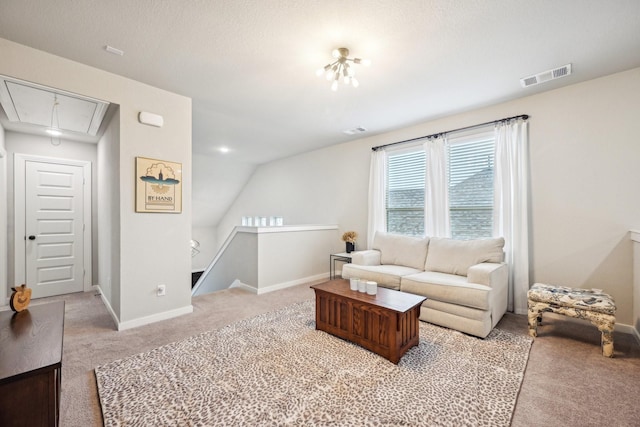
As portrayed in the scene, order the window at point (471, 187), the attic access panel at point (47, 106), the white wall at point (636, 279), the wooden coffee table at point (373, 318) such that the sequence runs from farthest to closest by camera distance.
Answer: the window at point (471, 187) → the attic access panel at point (47, 106) → the white wall at point (636, 279) → the wooden coffee table at point (373, 318)

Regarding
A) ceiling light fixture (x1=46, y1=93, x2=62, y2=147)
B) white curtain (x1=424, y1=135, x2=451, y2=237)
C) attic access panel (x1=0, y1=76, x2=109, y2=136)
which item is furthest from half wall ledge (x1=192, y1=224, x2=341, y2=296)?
ceiling light fixture (x1=46, y1=93, x2=62, y2=147)

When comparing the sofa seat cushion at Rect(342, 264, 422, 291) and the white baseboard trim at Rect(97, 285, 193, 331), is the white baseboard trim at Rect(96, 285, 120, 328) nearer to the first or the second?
the white baseboard trim at Rect(97, 285, 193, 331)

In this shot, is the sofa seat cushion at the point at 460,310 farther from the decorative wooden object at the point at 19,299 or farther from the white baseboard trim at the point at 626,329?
the decorative wooden object at the point at 19,299

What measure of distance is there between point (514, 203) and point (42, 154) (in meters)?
6.70

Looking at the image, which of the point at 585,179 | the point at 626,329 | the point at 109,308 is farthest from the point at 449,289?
the point at 109,308

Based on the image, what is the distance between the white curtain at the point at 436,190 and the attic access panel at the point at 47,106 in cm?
413

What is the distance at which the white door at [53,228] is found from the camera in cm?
394

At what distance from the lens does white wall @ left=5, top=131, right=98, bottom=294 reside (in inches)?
150

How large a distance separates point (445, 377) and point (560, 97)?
332cm

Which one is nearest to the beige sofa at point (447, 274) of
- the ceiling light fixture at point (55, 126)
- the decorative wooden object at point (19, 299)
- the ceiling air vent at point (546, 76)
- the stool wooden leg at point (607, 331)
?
the stool wooden leg at point (607, 331)

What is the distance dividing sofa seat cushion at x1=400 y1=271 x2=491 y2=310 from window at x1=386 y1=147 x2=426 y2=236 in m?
1.26

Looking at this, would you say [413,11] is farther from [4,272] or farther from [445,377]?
[4,272]

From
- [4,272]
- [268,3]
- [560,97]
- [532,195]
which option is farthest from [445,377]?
[4,272]

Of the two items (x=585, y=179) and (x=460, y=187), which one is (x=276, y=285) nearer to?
(x=460, y=187)
